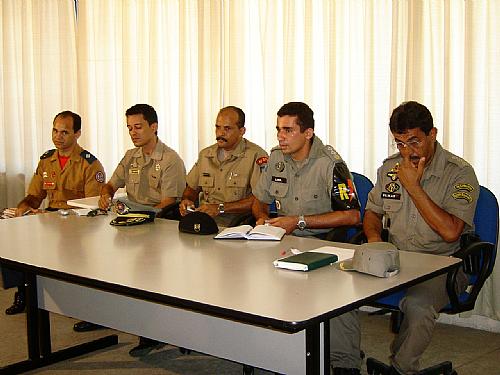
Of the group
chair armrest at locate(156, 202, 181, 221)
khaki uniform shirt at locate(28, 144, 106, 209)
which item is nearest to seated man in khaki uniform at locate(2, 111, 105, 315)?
khaki uniform shirt at locate(28, 144, 106, 209)

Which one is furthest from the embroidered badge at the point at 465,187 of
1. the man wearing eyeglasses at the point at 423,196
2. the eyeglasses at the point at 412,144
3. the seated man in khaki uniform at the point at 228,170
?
the seated man in khaki uniform at the point at 228,170

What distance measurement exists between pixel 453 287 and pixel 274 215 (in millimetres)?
1444

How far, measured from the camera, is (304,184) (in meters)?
4.27

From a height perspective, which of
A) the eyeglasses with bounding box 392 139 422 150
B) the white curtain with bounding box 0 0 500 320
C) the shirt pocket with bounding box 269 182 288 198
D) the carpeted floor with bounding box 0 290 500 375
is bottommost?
the carpeted floor with bounding box 0 290 500 375

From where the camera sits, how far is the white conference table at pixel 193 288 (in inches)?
99.7

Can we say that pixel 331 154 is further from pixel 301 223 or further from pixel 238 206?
pixel 238 206

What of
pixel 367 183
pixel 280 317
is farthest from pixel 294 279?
pixel 367 183

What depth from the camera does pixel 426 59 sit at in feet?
14.9

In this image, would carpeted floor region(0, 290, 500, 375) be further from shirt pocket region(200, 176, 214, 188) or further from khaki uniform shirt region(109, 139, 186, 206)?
shirt pocket region(200, 176, 214, 188)

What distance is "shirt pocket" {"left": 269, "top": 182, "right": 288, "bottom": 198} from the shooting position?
4344 millimetres

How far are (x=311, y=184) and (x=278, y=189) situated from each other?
0.72 feet

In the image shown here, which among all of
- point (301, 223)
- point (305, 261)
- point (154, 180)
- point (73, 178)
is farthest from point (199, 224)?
point (73, 178)

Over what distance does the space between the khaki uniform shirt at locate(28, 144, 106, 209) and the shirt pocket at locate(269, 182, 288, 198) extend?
5.45 ft

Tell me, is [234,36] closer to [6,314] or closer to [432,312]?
[6,314]
